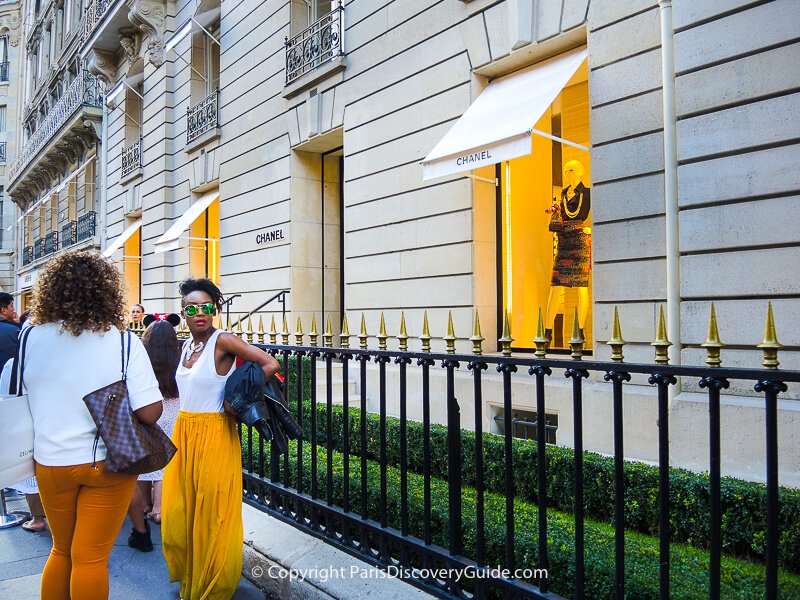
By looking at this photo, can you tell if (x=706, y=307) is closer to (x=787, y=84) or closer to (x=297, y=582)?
(x=787, y=84)

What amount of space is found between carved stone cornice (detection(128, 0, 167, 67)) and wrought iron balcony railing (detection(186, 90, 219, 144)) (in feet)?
7.99

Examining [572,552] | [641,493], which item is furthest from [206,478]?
[641,493]

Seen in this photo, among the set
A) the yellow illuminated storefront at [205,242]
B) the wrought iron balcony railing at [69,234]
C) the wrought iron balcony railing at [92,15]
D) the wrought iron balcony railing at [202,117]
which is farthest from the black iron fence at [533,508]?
the wrought iron balcony railing at [69,234]

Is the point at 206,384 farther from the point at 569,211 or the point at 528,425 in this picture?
the point at 569,211

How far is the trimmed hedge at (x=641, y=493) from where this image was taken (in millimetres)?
4105

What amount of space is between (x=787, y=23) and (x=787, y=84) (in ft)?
1.87

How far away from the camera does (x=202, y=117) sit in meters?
16.8

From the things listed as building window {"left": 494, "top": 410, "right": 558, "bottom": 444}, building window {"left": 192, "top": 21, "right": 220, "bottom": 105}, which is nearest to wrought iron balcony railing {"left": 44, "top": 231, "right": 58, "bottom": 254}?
building window {"left": 192, "top": 21, "right": 220, "bottom": 105}

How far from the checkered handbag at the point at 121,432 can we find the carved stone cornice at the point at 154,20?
18.0 meters

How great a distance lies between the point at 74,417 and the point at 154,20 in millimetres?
18785

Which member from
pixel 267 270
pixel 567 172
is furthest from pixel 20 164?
pixel 567 172

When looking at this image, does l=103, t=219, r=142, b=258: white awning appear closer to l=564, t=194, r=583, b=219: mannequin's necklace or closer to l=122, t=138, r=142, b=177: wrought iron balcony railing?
l=122, t=138, r=142, b=177: wrought iron balcony railing

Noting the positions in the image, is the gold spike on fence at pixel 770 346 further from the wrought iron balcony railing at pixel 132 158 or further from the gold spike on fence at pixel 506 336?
the wrought iron balcony railing at pixel 132 158

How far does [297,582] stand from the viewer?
12.5 feet
